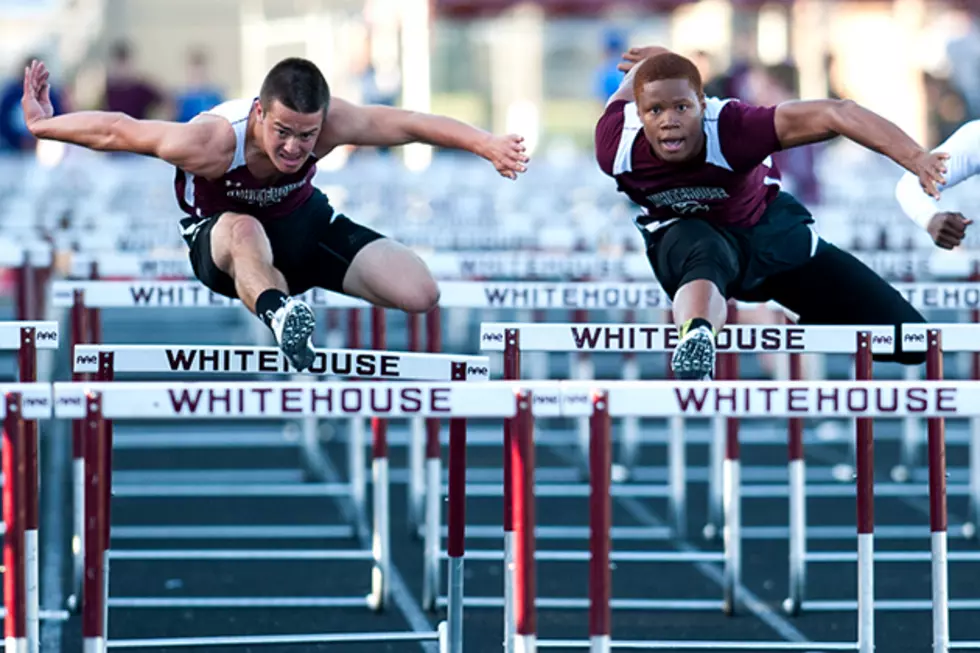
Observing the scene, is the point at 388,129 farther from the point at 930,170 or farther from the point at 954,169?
the point at 954,169

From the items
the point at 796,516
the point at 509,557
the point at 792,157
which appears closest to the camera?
the point at 509,557

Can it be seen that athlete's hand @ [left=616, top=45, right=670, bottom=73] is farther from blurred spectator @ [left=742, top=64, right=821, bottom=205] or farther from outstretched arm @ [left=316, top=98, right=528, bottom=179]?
blurred spectator @ [left=742, top=64, right=821, bottom=205]

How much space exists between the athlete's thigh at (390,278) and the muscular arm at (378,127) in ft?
1.52

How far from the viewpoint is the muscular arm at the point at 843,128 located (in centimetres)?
604

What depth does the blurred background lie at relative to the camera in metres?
13.6

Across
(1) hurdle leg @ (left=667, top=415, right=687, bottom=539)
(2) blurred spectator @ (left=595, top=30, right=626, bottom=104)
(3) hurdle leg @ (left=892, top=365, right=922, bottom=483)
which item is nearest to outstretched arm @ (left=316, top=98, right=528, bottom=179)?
(1) hurdle leg @ (left=667, top=415, right=687, bottom=539)

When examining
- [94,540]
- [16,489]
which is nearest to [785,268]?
[94,540]

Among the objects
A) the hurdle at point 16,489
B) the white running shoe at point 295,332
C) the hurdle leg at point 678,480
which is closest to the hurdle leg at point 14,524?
the hurdle at point 16,489

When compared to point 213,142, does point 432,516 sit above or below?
below

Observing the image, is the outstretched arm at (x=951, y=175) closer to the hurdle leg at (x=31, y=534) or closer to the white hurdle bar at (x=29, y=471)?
the white hurdle bar at (x=29, y=471)

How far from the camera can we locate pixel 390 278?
6.89m

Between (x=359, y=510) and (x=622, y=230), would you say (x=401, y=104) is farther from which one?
(x=359, y=510)

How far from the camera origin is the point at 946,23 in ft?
76.8

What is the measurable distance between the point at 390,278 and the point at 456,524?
4.59 feet
